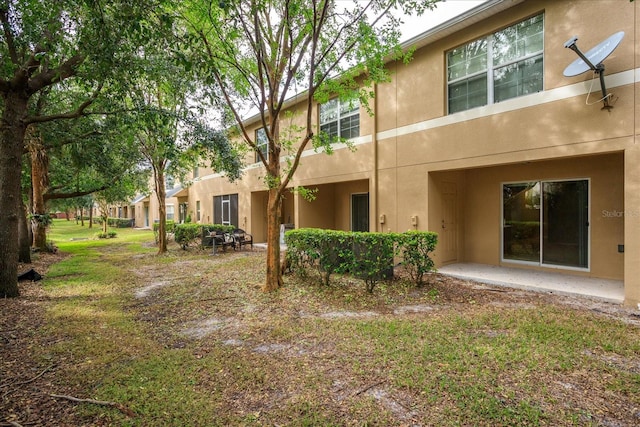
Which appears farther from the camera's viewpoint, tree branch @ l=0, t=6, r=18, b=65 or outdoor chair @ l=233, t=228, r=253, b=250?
outdoor chair @ l=233, t=228, r=253, b=250

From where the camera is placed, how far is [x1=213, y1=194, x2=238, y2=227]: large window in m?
16.9

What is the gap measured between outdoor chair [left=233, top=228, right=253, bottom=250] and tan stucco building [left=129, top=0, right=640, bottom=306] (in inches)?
222

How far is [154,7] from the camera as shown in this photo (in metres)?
4.55

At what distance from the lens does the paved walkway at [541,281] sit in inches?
234

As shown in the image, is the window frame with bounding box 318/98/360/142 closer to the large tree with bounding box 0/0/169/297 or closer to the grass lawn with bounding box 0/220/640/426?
the grass lawn with bounding box 0/220/640/426

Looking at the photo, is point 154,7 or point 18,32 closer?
point 154,7

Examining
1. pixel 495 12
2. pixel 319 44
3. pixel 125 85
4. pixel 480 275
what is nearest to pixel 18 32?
pixel 125 85

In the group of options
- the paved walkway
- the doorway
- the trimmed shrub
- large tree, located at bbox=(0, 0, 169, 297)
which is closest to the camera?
large tree, located at bbox=(0, 0, 169, 297)

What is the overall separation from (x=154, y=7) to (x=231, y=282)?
5.70m

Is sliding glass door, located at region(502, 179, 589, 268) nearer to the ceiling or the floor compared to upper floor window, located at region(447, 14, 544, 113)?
nearer to the floor

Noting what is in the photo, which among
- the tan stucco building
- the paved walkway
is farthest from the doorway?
the paved walkway

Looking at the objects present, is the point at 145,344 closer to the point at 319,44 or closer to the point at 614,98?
the point at 319,44

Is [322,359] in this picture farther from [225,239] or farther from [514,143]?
[225,239]

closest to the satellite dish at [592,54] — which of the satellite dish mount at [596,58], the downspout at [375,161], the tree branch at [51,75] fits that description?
the satellite dish mount at [596,58]
